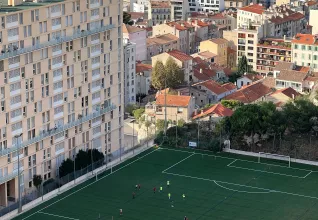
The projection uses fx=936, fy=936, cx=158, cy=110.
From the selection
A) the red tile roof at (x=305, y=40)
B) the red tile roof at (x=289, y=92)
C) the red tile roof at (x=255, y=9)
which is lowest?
the red tile roof at (x=289, y=92)

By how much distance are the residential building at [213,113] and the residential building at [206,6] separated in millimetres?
62696

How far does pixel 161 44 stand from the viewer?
353 feet

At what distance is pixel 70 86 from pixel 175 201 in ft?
35.5

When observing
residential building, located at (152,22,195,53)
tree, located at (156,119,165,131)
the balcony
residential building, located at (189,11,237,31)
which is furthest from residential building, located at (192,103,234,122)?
residential building, located at (189,11,237,31)

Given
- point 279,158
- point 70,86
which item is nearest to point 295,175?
point 279,158

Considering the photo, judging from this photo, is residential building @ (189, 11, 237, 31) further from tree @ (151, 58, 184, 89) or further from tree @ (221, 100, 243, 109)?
tree @ (221, 100, 243, 109)

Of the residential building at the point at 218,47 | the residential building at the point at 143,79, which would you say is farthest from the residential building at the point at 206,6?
the residential building at the point at 143,79

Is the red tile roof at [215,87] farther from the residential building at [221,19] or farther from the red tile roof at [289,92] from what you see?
the residential building at [221,19]

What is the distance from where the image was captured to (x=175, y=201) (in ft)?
194

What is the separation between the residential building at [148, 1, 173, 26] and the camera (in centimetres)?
13088

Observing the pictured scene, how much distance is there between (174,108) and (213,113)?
335 cm

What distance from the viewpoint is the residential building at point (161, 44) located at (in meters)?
107

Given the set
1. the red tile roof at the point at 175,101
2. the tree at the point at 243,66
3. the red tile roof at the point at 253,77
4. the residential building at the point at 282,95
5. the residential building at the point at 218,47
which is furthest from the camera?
the residential building at the point at 218,47

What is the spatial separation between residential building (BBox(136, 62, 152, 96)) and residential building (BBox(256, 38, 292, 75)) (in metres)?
15.8
